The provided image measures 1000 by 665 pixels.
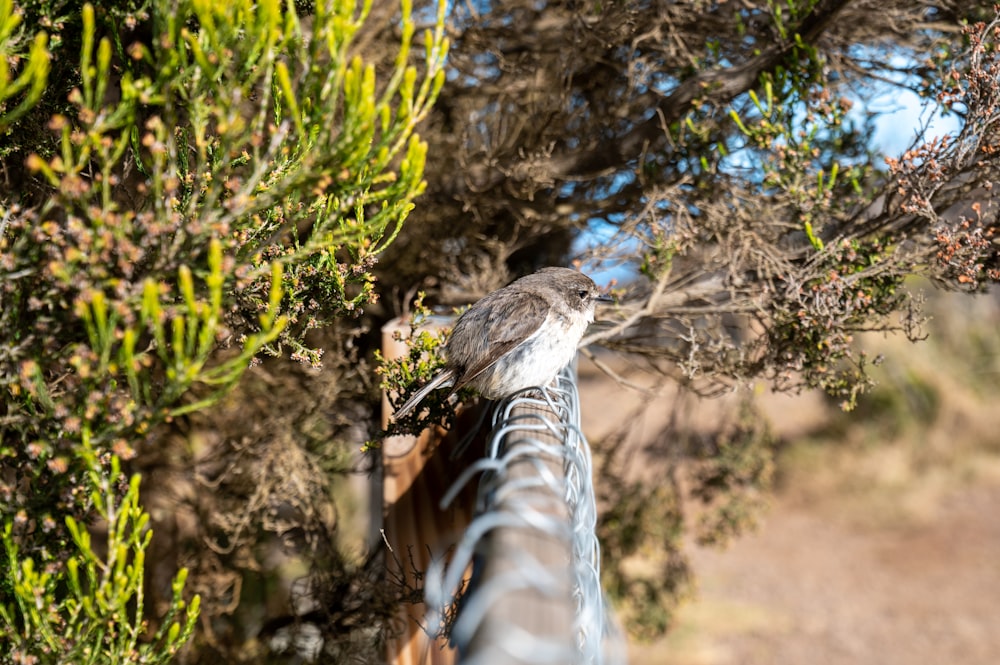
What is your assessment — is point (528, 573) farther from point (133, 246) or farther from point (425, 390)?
point (425, 390)

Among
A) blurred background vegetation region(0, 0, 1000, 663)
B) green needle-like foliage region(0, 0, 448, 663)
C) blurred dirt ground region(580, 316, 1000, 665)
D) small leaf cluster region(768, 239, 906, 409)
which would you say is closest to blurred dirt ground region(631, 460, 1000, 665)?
blurred dirt ground region(580, 316, 1000, 665)

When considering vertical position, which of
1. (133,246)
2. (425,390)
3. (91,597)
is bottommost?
(91,597)

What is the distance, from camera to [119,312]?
→ 1.97 m

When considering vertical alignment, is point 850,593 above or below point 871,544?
below

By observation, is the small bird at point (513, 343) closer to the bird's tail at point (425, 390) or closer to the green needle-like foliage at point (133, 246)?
the bird's tail at point (425, 390)

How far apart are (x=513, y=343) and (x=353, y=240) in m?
0.90

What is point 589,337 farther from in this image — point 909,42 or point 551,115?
point 909,42

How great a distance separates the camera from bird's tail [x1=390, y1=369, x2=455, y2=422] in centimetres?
303

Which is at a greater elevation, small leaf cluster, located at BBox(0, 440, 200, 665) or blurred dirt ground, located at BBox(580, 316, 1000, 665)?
blurred dirt ground, located at BBox(580, 316, 1000, 665)

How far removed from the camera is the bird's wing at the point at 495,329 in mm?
3229

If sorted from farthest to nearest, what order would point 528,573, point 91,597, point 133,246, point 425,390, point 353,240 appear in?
1. point 425,390
2. point 353,240
3. point 91,597
4. point 133,246
5. point 528,573

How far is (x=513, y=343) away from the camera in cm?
328

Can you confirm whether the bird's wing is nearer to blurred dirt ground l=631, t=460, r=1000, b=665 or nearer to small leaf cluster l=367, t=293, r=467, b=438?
small leaf cluster l=367, t=293, r=467, b=438

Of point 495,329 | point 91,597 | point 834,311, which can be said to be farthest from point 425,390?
point 834,311
